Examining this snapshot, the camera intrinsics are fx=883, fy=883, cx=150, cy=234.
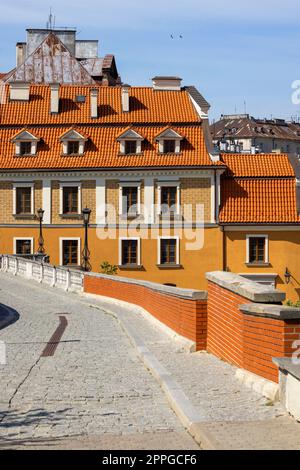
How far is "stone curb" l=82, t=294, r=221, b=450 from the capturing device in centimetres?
789

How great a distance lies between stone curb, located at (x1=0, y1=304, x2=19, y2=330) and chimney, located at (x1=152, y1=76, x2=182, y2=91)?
1221 inches

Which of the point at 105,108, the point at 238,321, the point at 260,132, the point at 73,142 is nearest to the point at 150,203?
the point at 73,142

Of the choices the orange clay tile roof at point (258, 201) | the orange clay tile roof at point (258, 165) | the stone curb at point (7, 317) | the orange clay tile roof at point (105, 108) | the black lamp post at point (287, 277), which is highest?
the orange clay tile roof at point (105, 108)

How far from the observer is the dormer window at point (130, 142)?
171 feet

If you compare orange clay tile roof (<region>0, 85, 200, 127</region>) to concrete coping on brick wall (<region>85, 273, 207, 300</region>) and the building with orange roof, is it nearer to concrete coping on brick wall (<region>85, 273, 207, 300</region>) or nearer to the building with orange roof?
the building with orange roof

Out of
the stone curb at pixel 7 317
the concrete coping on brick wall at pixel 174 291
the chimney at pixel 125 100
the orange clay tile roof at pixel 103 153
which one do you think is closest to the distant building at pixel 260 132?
the chimney at pixel 125 100

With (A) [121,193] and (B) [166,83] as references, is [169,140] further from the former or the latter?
(B) [166,83]

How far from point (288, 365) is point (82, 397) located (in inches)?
113

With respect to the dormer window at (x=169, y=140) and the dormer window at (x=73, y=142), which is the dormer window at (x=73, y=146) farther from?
the dormer window at (x=169, y=140)

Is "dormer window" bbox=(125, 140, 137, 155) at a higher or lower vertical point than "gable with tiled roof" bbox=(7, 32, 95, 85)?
lower

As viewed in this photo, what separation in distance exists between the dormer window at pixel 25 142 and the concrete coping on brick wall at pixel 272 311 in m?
42.5

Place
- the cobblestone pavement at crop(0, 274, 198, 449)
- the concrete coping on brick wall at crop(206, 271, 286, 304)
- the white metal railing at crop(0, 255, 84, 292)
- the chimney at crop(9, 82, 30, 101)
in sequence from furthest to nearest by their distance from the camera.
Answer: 1. the chimney at crop(9, 82, 30, 101)
2. the white metal railing at crop(0, 255, 84, 292)
3. the concrete coping on brick wall at crop(206, 271, 286, 304)
4. the cobblestone pavement at crop(0, 274, 198, 449)

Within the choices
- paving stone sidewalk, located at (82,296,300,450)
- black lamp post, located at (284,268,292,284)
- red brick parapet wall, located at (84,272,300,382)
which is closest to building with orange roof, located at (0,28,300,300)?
black lamp post, located at (284,268,292,284)
